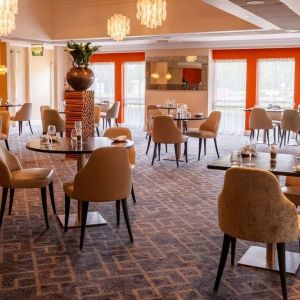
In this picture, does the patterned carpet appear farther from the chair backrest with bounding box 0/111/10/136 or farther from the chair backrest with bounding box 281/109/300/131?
the chair backrest with bounding box 281/109/300/131

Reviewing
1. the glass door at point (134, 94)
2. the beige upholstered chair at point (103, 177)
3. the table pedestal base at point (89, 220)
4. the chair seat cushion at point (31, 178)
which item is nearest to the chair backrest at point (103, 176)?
the beige upholstered chair at point (103, 177)

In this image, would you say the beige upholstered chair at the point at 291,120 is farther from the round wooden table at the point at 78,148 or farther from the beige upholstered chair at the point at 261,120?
the round wooden table at the point at 78,148

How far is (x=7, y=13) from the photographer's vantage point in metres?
7.30

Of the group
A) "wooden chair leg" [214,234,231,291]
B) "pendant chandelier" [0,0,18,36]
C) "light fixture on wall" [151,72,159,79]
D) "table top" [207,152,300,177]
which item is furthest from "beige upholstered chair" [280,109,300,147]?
"wooden chair leg" [214,234,231,291]

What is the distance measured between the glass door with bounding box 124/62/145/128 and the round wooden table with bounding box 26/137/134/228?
10.4 meters

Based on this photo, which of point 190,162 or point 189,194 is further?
point 190,162

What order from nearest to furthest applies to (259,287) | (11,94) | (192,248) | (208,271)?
1. (259,287)
2. (208,271)
3. (192,248)
4. (11,94)

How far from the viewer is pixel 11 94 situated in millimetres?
15414

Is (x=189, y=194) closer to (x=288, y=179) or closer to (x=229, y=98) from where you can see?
(x=288, y=179)

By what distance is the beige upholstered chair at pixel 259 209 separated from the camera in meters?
3.14

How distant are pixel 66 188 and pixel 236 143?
771 cm

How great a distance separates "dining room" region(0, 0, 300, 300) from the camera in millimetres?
3457

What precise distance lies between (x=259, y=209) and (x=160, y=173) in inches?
186

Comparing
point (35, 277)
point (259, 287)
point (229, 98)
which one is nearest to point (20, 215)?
point (35, 277)
